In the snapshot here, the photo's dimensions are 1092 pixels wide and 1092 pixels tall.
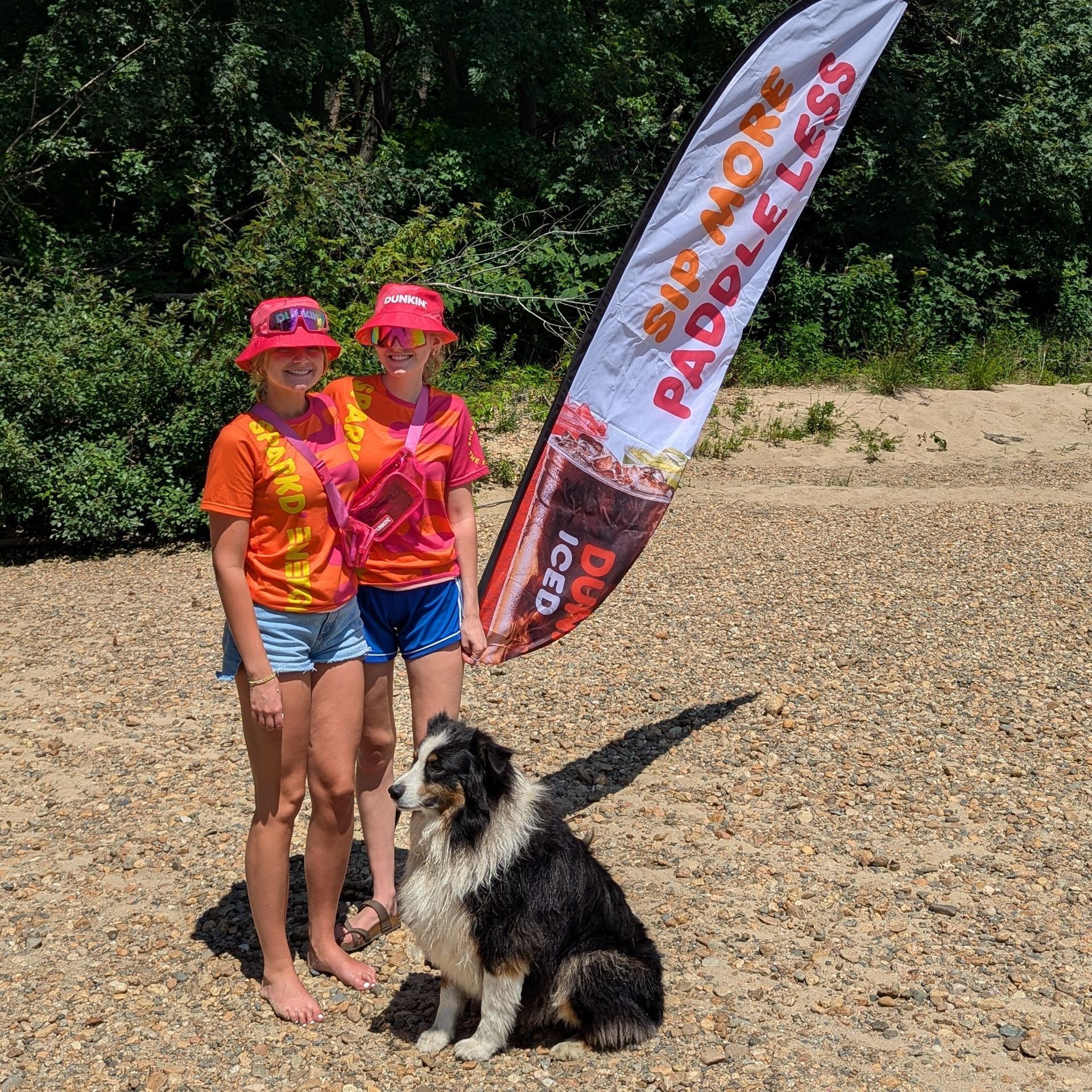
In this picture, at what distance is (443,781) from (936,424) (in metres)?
13.2

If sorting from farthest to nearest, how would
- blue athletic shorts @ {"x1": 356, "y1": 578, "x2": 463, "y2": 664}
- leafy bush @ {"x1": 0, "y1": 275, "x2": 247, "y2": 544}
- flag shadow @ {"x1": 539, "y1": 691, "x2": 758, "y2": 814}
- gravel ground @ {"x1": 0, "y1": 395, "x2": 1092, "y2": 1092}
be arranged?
1. leafy bush @ {"x1": 0, "y1": 275, "x2": 247, "y2": 544}
2. flag shadow @ {"x1": 539, "y1": 691, "x2": 758, "y2": 814}
3. blue athletic shorts @ {"x1": 356, "y1": 578, "x2": 463, "y2": 664}
4. gravel ground @ {"x1": 0, "y1": 395, "x2": 1092, "y2": 1092}

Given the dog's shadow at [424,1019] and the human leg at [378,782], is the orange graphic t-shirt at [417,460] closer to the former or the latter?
the human leg at [378,782]

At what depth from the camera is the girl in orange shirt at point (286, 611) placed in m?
3.63

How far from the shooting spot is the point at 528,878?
3.68 m

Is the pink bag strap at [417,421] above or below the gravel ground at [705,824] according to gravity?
above

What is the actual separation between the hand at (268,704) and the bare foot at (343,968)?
3.52ft

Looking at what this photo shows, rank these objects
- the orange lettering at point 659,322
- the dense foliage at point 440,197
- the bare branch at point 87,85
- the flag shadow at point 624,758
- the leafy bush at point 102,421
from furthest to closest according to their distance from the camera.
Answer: the bare branch at point 87,85 → the dense foliage at point 440,197 → the leafy bush at point 102,421 → the flag shadow at point 624,758 → the orange lettering at point 659,322

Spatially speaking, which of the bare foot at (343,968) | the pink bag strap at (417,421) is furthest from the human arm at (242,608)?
the bare foot at (343,968)

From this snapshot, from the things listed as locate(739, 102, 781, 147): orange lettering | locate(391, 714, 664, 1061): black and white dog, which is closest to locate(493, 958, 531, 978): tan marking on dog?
locate(391, 714, 664, 1061): black and white dog

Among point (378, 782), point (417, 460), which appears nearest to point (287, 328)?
point (417, 460)

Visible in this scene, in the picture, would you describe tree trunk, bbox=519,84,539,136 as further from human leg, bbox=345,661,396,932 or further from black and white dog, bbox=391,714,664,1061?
black and white dog, bbox=391,714,664,1061

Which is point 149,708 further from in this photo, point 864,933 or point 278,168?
point 278,168

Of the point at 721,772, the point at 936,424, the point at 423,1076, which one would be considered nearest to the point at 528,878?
the point at 423,1076

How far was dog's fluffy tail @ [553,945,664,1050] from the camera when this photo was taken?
3729 millimetres
